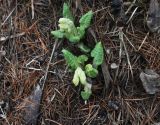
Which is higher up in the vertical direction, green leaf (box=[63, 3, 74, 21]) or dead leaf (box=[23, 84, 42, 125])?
green leaf (box=[63, 3, 74, 21])

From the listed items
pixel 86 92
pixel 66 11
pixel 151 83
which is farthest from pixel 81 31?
pixel 151 83

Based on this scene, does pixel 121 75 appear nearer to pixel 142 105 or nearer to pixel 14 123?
pixel 142 105

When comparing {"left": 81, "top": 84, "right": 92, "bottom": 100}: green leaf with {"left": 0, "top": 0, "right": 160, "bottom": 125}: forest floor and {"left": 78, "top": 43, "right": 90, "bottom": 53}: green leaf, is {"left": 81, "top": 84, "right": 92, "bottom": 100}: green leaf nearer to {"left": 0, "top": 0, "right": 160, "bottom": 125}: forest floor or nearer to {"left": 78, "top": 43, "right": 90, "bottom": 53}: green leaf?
{"left": 0, "top": 0, "right": 160, "bottom": 125}: forest floor

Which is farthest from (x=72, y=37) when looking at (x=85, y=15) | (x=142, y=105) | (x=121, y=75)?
(x=142, y=105)

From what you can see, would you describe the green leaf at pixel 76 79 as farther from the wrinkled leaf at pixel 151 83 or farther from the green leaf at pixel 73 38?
the wrinkled leaf at pixel 151 83

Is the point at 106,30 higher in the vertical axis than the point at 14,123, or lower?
higher

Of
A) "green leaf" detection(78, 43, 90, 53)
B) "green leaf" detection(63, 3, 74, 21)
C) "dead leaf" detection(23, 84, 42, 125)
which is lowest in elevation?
"dead leaf" detection(23, 84, 42, 125)

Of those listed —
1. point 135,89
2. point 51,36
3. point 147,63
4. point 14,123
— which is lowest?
point 14,123

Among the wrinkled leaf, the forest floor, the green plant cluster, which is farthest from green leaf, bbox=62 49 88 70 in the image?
the wrinkled leaf
